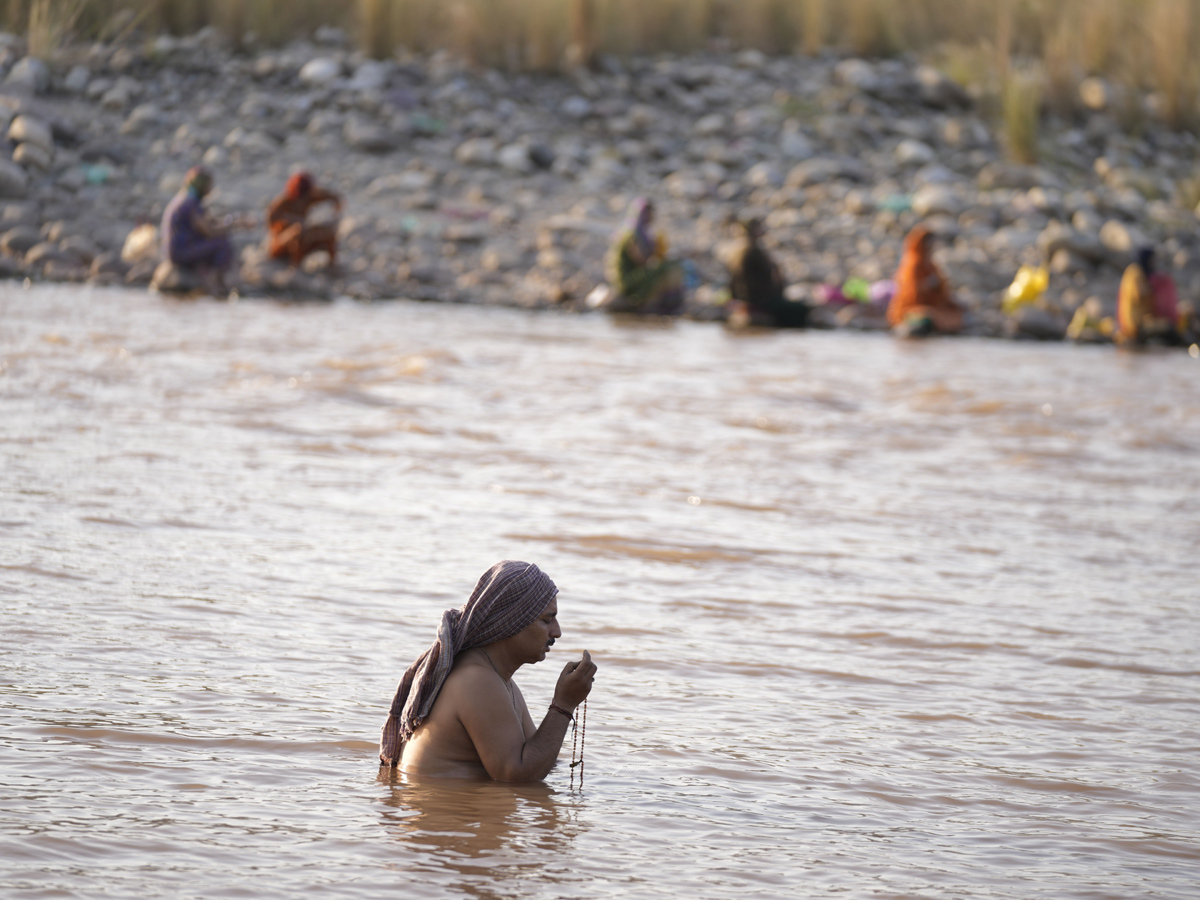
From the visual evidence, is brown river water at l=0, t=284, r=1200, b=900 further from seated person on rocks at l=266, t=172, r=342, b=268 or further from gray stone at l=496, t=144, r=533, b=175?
gray stone at l=496, t=144, r=533, b=175

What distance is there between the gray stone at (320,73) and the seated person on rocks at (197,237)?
5.06 m

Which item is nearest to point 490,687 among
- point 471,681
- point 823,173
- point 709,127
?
point 471,681

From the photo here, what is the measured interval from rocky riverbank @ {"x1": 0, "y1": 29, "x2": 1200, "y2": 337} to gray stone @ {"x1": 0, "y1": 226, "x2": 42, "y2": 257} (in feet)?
0.08

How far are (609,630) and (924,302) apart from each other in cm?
1080

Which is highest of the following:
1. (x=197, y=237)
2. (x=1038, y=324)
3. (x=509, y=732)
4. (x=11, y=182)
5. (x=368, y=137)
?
(x=368, y=137)

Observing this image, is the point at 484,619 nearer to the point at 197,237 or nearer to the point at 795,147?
the point at 197,237

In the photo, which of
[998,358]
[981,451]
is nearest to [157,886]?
[981,451]

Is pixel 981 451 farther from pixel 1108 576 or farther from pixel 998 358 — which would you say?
pixel 998 358

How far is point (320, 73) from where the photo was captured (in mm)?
19969

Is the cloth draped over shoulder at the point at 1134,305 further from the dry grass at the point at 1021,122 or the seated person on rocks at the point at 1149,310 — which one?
the dry grass at the point at 1021,122

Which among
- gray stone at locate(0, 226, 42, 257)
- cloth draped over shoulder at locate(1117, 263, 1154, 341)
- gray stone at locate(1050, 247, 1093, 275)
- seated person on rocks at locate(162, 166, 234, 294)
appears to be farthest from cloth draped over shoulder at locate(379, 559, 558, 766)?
gray stone at locate(1050, 247, 1093, 275)

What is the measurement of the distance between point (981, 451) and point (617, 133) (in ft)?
36.0

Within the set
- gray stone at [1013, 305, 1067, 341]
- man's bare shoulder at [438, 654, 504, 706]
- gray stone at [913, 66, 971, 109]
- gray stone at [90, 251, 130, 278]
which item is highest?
gray stone at [913, 66, 971, 109]

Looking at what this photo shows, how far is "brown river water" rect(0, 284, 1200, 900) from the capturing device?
3.56 metres
